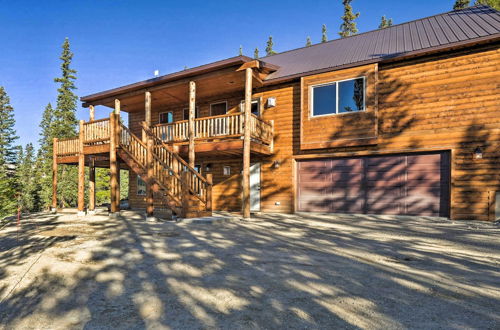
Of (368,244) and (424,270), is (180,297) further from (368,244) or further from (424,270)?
(368,244)

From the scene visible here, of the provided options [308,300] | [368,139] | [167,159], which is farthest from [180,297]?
[368,139]

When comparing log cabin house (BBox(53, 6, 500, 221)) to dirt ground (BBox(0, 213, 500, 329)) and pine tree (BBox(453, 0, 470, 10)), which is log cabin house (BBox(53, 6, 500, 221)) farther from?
pine tree (BBox(453, 0, 470, 10))

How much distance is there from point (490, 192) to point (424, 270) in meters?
6.78

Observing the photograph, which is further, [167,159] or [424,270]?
[167,159]

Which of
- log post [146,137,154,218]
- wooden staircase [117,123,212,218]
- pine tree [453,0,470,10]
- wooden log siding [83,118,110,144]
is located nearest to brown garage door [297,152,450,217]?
wooden staircase [117,123,212,218]

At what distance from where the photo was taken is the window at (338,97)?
10539 mm

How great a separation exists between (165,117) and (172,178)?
294 inches

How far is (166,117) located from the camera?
1595cm

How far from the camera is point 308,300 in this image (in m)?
3.05

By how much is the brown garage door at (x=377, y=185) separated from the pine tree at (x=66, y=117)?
34826 mm

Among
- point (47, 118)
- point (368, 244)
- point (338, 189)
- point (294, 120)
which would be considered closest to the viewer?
point (368, 244)

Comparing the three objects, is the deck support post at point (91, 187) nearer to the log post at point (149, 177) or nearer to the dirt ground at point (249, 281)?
the log post at point (149, 177)

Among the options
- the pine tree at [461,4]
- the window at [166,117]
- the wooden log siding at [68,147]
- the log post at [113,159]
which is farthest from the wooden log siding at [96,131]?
the pine tree at [461,4]

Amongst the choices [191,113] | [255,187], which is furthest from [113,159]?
[255,187]
